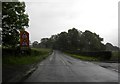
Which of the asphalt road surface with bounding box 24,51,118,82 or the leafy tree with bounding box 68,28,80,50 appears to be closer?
the asphalt road surface with bounding box 24,51,118,82

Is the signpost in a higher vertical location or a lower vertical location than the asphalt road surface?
higher

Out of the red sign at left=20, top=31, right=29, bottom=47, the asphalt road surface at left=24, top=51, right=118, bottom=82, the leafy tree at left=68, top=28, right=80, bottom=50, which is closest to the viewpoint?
the asphalt road surface at left=24, top=51, right=118, bottom=82

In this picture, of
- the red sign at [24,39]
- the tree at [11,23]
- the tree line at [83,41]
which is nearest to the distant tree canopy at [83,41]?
the tree line at [83,41]

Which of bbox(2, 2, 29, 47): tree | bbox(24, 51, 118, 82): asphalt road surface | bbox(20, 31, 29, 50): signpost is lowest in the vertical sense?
bbox(24, 51, 118, 82): asphalt road surface

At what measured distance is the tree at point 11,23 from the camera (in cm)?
3572

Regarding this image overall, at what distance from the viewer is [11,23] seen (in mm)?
36375

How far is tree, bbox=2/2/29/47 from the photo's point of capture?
35.7 m

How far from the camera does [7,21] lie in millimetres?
35906

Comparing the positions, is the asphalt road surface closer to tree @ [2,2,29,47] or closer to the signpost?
the signpost

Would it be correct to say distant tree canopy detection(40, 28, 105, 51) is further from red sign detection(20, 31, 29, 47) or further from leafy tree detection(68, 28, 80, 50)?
red sign detection(20, 31, 29, 47)

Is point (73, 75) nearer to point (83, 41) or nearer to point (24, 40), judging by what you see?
point (24, 40)

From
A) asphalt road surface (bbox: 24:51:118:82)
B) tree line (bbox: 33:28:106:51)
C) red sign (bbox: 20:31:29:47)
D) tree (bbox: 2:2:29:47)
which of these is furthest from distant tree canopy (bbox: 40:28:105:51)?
red sign (bbox: 20:31:29:47)

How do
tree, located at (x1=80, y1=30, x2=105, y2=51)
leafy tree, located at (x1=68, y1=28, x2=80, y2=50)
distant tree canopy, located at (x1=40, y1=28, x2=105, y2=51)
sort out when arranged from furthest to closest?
leafy tree, located at (x1=68, y1=28, x2=80, y2=50) < distant tree canopy, located at (x1=40, y1=28, x2=105, y2=51) < tree, located at (x1=80, y1=30, x2=105, y2=51)

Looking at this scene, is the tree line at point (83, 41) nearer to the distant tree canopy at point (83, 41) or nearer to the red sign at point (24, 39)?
the distant tree canopy at point (83, 41)
